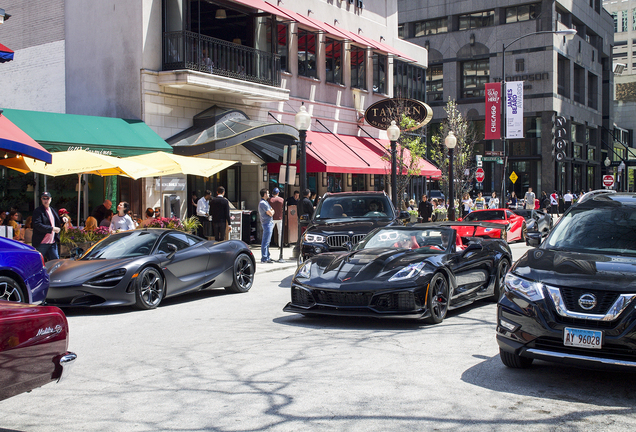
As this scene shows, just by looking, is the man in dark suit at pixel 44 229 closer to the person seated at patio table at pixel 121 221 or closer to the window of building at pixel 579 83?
the person seated at patio table at pixel 121 221

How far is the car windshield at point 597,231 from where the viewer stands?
6.50 metres

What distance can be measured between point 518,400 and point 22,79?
2331 centimetres

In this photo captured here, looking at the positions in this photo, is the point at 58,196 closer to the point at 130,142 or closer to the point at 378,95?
the point at 130,142

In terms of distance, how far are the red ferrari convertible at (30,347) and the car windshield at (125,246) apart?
20.9ft

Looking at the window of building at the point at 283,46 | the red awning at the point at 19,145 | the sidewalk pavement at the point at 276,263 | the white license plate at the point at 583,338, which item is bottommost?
the sidewalk pavement at the point at 276,263

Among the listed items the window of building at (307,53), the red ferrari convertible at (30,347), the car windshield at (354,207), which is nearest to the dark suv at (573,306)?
the red ferrari convertible at (30,347)

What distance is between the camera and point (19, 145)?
44.4 ft

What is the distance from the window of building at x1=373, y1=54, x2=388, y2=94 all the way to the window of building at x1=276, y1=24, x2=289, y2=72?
25.0 ft

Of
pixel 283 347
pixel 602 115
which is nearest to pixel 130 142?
pixel 283 347

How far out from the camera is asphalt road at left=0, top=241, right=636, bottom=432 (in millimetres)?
4934

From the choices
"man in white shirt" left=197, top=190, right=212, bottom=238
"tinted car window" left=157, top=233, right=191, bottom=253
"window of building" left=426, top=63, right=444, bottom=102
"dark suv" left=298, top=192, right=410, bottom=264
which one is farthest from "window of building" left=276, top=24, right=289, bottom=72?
"window of building" left=426, top=63, right=444, bottom=102

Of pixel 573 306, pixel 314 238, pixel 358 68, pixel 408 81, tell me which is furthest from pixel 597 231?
pixel 408 81

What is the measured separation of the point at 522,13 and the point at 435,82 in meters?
9.30

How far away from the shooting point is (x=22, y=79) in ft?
79.4
